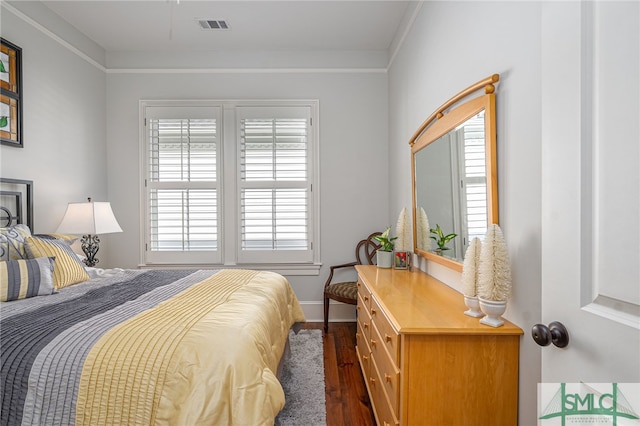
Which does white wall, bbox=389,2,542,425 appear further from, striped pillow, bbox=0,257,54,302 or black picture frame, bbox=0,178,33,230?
black picture frame, bbox=0,178,33,230

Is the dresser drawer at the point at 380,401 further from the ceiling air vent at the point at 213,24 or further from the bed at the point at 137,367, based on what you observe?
the ceiling air vent at the point at 213,24

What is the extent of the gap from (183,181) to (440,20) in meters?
2.89

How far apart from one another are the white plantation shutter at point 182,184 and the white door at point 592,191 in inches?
131

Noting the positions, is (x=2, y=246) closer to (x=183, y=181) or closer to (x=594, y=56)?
(x=183, y=181)

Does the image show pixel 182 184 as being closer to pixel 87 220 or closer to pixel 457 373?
pixel 87 220

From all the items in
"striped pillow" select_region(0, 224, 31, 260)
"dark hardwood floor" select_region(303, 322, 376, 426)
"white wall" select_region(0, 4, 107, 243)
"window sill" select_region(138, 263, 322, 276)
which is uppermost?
"white wall" select_region(0, 4, 107, 243)

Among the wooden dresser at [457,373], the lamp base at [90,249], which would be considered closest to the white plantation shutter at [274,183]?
the lamp base at [90,249]

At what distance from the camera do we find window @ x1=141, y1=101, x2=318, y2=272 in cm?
365

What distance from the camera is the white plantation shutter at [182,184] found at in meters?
3.65

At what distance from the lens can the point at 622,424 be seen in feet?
2.12

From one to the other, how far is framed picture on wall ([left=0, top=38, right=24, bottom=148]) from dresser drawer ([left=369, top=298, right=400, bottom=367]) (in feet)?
9.51

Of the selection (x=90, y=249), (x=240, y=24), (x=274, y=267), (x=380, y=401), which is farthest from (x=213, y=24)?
(x=380, y=401)

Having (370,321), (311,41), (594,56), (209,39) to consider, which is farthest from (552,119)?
(209,39)
